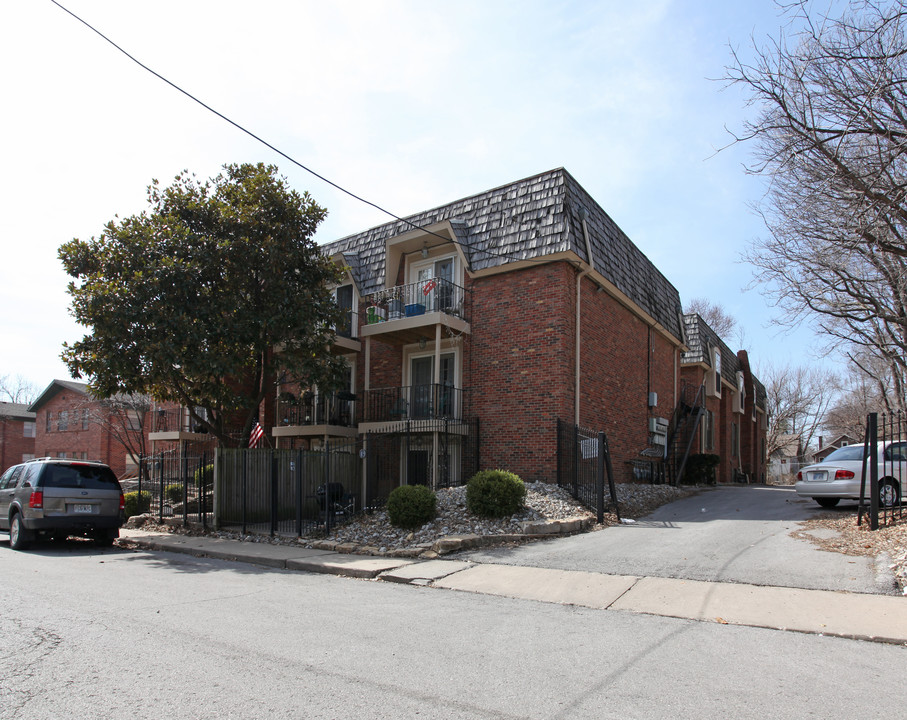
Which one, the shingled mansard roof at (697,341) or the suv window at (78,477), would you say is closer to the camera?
the suv window at (78,477)

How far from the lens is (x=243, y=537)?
1299 cm

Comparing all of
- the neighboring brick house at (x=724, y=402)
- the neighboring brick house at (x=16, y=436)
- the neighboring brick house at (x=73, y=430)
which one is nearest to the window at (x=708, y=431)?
the neighboring brick house at (x=724, y=402)

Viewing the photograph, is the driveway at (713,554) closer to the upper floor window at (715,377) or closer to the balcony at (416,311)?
the balcony at (416,311)

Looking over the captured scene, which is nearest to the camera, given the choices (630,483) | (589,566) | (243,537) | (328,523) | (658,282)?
(589,566)

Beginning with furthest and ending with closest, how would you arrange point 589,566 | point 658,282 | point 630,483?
1. point 658,282
2. point 630,483
3. point 589,566

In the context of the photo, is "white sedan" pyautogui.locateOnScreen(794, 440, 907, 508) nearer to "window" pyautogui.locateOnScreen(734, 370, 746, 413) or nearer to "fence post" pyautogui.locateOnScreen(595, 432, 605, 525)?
"fence post" pyautogui.locateOnScreen(595, 432, 605, 525)

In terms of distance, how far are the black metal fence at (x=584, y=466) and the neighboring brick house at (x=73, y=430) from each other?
86.1ft

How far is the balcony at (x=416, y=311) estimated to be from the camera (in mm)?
15820

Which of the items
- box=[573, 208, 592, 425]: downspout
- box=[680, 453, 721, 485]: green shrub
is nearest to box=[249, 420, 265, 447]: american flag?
box=[573, 208, 592, 425]: downspout

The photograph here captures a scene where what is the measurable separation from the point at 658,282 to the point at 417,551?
15.4 meters

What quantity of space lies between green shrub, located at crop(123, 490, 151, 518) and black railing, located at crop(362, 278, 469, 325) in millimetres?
7845

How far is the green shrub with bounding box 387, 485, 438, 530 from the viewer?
11.5 metres

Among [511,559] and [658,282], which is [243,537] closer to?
[511,559]

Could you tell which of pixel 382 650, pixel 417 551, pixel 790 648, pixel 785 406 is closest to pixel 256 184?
pixel 417 551
